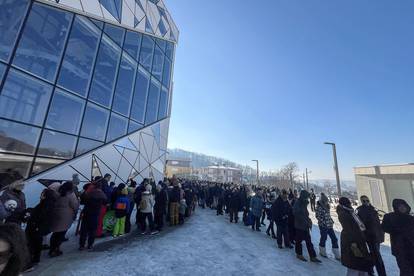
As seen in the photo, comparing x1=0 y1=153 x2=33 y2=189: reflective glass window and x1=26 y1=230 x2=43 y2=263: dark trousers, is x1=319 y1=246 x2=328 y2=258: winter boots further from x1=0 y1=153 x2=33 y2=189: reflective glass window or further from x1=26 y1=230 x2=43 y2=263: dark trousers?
x1=0 y1=153 x2=33 y2=189: reflective glass window

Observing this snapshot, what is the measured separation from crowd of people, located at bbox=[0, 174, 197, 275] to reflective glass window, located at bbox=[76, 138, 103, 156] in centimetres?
216

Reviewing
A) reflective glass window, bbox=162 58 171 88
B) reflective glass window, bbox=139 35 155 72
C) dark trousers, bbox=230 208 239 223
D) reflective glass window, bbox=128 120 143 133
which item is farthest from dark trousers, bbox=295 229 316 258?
reflective glass window, bbox=162 58 171 88

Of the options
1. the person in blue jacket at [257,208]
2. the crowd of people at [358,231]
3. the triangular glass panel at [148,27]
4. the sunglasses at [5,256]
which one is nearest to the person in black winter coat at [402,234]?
the crowd of people at [358,231]

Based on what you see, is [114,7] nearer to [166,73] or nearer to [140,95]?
[140,95]

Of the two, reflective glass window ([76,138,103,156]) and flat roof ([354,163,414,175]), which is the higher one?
flat roof ([354,163,414,175])

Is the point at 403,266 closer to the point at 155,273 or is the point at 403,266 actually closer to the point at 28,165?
the point at 155,273

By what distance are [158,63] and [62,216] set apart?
13.4 metres

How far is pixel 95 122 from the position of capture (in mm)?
10016

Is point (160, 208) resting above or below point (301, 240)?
above

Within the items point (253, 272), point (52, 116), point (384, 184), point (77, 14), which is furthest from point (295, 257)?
point (384, 184)

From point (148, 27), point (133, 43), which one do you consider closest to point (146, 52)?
point (133, 43)

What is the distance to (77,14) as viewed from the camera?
29.7ft

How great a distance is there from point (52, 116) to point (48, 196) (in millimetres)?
4419

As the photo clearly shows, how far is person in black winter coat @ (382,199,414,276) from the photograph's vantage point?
141 inches
